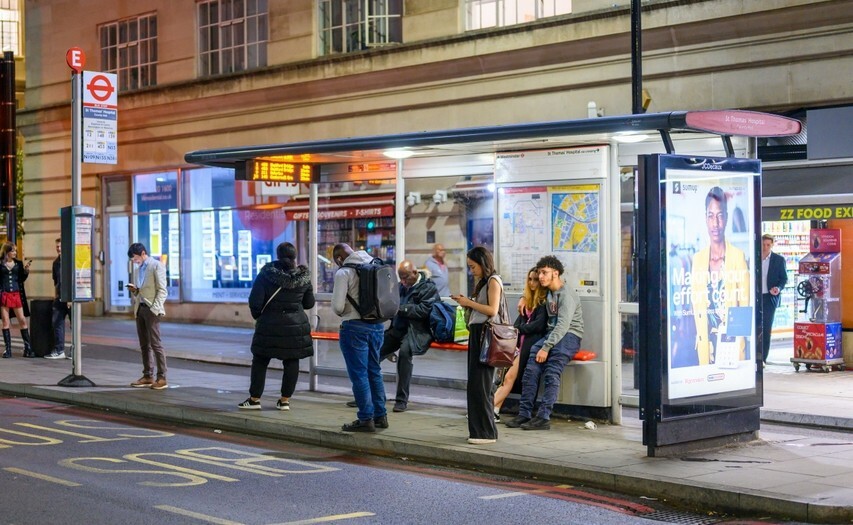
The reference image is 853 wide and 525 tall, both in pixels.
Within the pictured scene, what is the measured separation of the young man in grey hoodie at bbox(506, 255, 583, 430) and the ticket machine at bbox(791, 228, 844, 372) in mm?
6317

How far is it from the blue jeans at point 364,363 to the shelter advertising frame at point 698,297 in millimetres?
2735

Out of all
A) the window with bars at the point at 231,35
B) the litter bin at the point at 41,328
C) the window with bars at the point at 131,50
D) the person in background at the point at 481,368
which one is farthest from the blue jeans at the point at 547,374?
the window with bars at the point at 131,50

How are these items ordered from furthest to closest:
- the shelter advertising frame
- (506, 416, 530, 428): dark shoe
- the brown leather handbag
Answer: (506, 416, 530, 428): dark shoe < the brown leather handbag < the shelter advertising frame

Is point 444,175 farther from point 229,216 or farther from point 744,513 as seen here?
point 229,216

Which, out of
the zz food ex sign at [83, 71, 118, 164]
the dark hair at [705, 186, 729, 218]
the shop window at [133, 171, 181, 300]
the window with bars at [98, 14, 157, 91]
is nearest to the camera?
the dark hair at [705, 186, 729, 218]

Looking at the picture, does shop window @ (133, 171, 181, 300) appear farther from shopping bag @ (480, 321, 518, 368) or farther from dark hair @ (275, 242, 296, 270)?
shopping bag @ (480, 321, 518, 368)

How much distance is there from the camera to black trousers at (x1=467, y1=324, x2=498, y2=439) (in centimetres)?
1023

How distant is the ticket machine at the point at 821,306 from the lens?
16.3 m

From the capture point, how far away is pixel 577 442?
10.4 metres

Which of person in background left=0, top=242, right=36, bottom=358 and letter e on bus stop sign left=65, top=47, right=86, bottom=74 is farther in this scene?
person in background left=0, top=242, right=36, bottom=358

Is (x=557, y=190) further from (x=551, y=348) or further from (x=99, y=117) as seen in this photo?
(x=99, y=117)

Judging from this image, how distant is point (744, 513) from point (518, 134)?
4363 mm

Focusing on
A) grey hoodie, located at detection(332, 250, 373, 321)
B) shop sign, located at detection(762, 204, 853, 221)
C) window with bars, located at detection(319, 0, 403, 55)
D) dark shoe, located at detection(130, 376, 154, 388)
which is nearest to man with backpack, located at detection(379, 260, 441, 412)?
grey hoodie, located at detection(332, 250, 373, 321)

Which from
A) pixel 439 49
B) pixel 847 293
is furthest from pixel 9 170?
pixel 847 293
